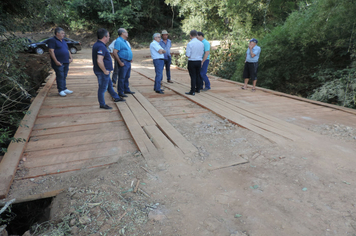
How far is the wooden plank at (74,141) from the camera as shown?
3.14m

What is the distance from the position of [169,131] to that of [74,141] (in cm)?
147

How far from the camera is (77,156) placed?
9.55ft

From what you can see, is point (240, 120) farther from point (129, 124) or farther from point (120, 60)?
point (120, 60)

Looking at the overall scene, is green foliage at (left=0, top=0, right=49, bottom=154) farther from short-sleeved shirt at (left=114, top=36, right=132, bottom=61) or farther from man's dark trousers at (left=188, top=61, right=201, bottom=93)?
man's dark trousers at (left=188, top=61, right=201, bottom=93)

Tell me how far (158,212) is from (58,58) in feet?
16.2

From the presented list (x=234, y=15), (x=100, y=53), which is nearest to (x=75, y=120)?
(x=100, y=53)

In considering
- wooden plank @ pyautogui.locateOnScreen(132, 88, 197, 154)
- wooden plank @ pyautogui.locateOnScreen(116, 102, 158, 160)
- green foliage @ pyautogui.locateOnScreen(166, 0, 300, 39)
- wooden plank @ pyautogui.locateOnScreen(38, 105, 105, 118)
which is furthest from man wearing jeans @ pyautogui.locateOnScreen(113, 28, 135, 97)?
green foliage @ pyautogui.locateOnScreen(166, 0, 300, 39)

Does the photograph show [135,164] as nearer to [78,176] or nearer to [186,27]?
[78,176]

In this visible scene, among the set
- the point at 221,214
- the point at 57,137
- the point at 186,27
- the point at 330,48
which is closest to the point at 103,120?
the point at 57,137

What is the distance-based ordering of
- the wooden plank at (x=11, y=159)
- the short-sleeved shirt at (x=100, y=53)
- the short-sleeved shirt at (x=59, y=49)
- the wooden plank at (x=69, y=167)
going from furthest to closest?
the short-sleeved shirt at (x=59, y=49), the short-sleeved shirt at (x=100, y=53), the wooden plank at (x=69, y=167), the wooden plank at (x=11, y=159)

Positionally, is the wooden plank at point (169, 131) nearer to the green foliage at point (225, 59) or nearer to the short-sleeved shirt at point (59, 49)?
the short-sleeved shirt at point (59, 49)

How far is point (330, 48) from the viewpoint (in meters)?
7.55

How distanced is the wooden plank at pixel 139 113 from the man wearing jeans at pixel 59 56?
1751 mm

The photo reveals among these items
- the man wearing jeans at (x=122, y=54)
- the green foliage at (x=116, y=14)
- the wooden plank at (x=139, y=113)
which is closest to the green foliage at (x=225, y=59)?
the man wearing jeans at (x=122, y=54)
